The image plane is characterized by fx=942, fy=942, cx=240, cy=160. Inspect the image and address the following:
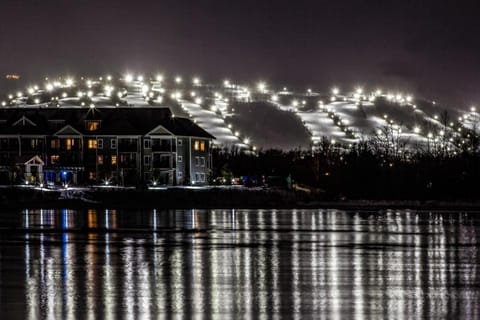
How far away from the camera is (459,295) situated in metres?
25.3

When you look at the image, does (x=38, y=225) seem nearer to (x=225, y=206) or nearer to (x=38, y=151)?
(x=225, y=206)

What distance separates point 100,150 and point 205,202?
43672 mm

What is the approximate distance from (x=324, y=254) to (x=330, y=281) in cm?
828

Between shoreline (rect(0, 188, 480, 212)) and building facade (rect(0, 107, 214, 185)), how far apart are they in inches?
1302

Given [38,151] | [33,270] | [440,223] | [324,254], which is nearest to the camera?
[33,270]

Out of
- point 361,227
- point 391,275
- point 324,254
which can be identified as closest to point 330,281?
point 391,275

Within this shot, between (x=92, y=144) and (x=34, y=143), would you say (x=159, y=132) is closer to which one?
(x=92, y=144)

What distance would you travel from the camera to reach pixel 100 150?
123375mm

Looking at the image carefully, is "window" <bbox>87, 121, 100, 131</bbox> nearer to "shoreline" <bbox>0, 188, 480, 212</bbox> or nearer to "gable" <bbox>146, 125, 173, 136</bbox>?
"gable" <bbox>146, 125, 173, 136</bbox>

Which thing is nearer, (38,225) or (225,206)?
(38,225)

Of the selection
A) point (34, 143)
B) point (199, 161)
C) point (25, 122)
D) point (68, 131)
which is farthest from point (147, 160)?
point (25, 122)

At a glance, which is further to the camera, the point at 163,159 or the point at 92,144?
the point at 92,144

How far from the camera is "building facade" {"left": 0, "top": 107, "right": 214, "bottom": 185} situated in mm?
121688

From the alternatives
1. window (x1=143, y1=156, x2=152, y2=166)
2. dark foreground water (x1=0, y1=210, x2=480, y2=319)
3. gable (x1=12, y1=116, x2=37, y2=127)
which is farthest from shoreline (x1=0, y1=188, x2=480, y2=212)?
gable (x1=12, y1=116, x2=37, y2=127)
